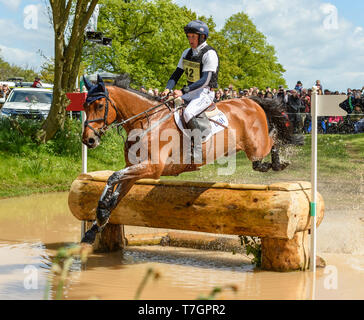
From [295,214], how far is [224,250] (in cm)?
204

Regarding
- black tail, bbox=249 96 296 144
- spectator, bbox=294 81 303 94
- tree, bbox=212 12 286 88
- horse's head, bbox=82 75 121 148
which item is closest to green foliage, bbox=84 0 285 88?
tree, bbox=212 12 286 88

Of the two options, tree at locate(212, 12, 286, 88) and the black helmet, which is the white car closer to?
the black helmet

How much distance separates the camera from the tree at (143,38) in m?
33.9

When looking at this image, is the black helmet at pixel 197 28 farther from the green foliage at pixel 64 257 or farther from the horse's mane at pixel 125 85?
the green foliage at pixel 64 257

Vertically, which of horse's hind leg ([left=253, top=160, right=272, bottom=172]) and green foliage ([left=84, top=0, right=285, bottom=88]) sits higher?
green foliage ([left=84, top=0, right=285, bottom=88])

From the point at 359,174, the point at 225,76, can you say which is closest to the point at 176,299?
the point at 359,174

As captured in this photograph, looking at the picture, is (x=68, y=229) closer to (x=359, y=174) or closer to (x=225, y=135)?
(x=225, y=135)

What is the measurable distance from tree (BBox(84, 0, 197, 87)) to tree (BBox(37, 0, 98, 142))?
18398 mm

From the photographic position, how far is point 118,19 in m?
34.6

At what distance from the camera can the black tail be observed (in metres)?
8.21

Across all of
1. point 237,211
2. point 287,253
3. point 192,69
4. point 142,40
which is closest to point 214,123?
point 192,69

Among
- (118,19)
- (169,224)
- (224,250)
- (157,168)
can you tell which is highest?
(118,19)

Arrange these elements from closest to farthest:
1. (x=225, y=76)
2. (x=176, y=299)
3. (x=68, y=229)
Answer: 1. (x=176, y=299)
2. (x=68, y=229)
3. (x=225, y=76)

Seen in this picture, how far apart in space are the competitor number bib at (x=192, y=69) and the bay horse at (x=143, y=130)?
52 centimetres
